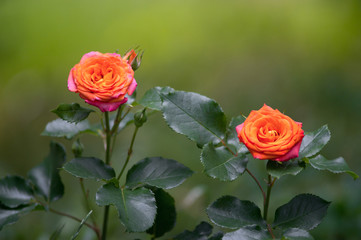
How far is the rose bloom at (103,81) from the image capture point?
0.68 m

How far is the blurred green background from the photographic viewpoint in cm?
210

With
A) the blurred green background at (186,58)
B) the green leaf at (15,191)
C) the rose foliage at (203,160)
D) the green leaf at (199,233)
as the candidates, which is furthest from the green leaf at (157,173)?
the blurred green background at (186,58)

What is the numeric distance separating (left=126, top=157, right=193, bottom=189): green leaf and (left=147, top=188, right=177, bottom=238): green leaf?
0.05 m

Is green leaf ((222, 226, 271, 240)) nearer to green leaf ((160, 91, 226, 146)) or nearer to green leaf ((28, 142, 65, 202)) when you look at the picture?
green leaf ((160, 91, 226, 146))

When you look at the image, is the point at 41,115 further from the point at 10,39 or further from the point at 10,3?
the point at 10,3

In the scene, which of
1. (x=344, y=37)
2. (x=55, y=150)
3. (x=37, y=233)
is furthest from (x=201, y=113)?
(x=344, y=37)

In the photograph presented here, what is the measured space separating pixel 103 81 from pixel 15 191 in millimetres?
300

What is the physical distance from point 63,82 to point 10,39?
0.40m

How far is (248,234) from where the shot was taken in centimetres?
62

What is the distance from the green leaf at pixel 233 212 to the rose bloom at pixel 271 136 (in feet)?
0.32

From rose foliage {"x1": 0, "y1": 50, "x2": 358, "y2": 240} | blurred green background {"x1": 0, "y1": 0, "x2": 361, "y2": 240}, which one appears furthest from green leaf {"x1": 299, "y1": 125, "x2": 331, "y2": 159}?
blurred green background {"x1": 0, "y1": 0, "x2": 361, "y2": 240}

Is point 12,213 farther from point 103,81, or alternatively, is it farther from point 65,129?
point 103,81

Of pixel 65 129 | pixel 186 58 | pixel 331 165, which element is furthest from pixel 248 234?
pixel 186 58

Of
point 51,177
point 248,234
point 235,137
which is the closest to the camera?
point 248,234
